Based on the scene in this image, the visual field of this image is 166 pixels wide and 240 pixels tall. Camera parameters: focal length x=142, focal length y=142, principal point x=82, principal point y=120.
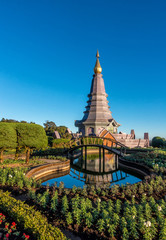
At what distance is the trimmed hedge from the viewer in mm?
4734

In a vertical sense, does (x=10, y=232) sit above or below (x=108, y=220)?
below

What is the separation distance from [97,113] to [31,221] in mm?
43614

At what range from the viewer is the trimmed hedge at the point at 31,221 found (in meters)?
4.73

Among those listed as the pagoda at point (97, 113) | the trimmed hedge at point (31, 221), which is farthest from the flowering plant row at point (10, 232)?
the pagoda at point (97, 113)

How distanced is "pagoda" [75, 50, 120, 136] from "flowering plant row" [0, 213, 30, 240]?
3789cm

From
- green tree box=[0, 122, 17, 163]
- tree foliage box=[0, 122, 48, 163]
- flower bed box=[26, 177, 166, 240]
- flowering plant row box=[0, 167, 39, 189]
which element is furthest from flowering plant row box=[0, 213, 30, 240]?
tree foliage box=[0, 122, 48, 163]

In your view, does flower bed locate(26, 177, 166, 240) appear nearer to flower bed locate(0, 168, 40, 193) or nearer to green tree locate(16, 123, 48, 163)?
flower bed locate(0, 168, 40, 193)

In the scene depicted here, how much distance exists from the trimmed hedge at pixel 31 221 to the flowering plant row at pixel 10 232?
0.21 metres

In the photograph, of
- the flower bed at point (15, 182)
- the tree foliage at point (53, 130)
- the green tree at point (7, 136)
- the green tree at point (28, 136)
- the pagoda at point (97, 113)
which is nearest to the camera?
the flower bed at point (15, 182)

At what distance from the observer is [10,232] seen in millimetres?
5145

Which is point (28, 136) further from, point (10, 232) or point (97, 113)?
point (97, 113)

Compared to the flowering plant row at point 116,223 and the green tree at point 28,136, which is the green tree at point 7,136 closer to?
the green tree at point 28,136

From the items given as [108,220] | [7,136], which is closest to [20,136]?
[7,136]

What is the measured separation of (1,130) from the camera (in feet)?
52.0
